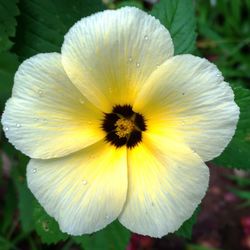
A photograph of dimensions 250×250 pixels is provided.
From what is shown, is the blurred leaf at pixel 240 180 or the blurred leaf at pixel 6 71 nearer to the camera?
the blurred leaf at pixel 6 71

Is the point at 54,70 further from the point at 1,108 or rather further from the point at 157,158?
the point at 1,108

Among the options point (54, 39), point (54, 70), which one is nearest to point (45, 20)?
point (54, 39)

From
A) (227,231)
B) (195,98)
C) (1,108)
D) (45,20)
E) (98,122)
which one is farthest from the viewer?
(227,231)

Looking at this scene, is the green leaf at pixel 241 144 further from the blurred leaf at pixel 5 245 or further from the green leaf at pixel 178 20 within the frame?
the blurred leaf at pixel 5 245

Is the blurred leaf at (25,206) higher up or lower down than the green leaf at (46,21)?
lower down

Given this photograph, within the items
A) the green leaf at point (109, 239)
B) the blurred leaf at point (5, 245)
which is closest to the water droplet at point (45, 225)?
the green leaf at point (109, 239)

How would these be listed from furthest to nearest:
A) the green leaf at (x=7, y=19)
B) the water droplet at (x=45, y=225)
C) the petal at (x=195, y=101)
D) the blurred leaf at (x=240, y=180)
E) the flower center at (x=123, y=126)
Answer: the blurred leaf at (x=240, y=180) → the water droplet at (x=45, y=225) → the green leaf at (x=7, y=19) → the flower center at (x=123, y=126) → the petal at (x=195, y=101)

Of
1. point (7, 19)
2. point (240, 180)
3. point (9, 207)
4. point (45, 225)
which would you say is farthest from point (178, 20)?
point (240, 180)

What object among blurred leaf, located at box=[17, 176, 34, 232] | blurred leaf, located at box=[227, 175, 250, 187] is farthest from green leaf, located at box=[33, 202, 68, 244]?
blurred leaf, located at box=[227, 175, 250, 187]
